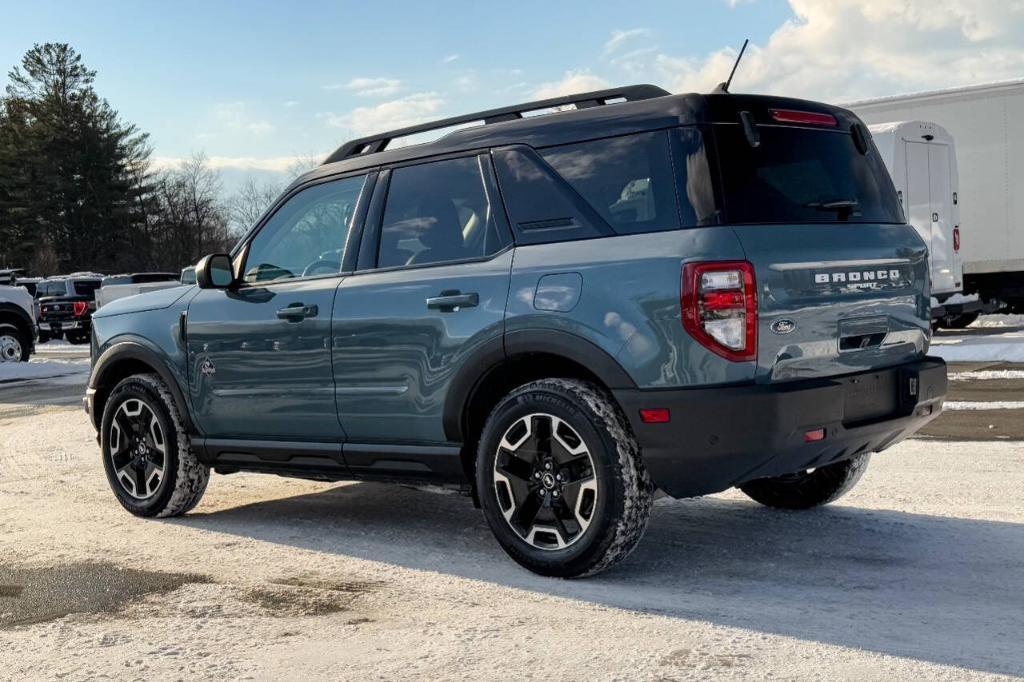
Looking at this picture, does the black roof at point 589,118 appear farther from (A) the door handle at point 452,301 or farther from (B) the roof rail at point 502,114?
(A) the door handle at point 452,301

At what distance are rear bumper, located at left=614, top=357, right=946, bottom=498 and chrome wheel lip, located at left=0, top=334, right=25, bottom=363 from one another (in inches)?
732

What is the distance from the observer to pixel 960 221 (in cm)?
1742

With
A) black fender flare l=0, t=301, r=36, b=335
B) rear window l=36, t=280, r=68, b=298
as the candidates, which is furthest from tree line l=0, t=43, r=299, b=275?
black fender flare l=0, t=301, r=36, b=335

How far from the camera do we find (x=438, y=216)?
523 cm

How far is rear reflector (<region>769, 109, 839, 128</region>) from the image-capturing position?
470 cm

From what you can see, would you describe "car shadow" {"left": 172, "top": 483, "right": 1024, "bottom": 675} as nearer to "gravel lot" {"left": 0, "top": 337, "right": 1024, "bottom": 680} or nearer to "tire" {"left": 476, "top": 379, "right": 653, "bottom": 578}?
"gravel lot" {"left": 0, "top": 337, "right": 1024, "bottom": 680}

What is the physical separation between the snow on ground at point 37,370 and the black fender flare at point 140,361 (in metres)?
12.6

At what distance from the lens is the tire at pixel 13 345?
2041 centimetres

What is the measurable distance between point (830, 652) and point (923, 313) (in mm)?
1951

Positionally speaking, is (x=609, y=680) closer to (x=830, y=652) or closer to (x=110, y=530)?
(x=830, y=652)

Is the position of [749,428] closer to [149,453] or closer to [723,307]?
[723,307]

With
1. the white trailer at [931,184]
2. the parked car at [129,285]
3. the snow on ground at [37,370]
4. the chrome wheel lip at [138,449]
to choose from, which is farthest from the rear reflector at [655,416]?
the parked car at [129,285]

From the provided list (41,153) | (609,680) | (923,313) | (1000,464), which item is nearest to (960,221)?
(1000,464)

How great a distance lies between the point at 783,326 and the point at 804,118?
1.05m
